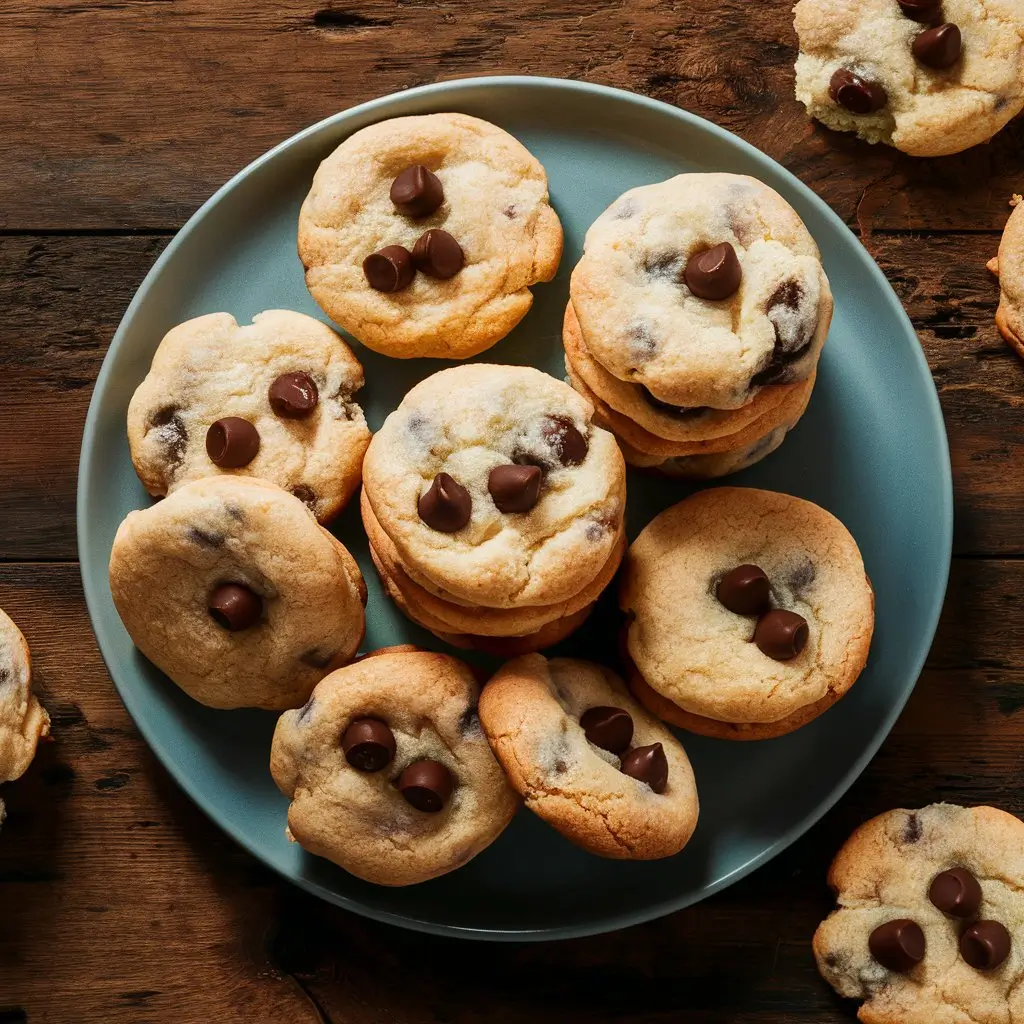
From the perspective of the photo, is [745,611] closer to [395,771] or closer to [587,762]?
[587,762]

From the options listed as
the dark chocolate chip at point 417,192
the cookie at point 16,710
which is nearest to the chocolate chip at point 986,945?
the dark chocolate chip at point 417,192

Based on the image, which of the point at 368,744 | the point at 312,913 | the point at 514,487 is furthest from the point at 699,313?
the point at 312,913

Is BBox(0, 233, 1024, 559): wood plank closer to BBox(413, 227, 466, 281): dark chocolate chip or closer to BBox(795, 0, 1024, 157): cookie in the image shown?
BBox(795, 0, 1024, 157): cookie

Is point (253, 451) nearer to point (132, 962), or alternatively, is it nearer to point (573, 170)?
point (573, 170)

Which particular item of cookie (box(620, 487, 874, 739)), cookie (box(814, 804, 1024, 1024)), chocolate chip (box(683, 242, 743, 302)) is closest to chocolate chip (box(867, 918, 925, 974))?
cookie (box(814, 804, 1024, 1024))

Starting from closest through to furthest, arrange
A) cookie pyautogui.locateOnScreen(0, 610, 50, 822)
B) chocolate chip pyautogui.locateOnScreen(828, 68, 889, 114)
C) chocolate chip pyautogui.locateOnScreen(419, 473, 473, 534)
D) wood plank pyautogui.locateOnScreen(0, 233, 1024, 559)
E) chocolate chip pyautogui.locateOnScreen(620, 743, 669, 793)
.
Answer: chocolate chip pyautogui.locateOnScreen(419, 473, 473, 534)
chocolate chip pyautogui.locateOnScreen(620, 743, 669, 793)
cookie pyautogui.locateOnScreen(0, 610, 50, 822)
chocolate chip pyautogui.locateOnScreen(828, 68, 889, 114)
wood plank pyautogui.locateOnScreen(0, 233, 1024, 559)
